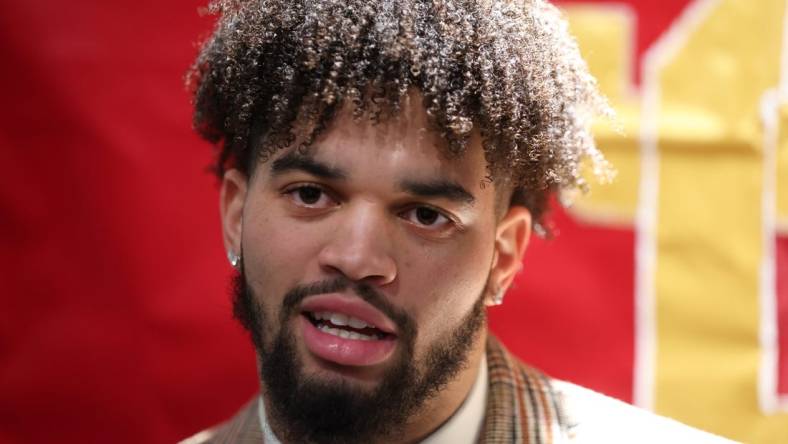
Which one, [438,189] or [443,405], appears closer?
[438,189]

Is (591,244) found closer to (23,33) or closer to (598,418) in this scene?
(598,418)

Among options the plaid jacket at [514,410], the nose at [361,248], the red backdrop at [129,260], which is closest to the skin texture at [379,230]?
the nose at [361,248]

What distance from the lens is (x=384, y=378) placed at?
1.37 meters

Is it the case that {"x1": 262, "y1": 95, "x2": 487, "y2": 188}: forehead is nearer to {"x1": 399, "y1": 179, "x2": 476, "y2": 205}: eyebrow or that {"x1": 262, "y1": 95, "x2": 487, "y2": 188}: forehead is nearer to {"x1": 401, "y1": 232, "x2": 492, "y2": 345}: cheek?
{"x1": 399, "y1": 179, "x2": 476, "y2": 205}: eyebrow

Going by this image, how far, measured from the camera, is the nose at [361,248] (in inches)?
50.9

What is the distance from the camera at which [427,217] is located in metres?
1.38

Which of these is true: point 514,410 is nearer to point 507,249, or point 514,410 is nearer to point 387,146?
point 507,249

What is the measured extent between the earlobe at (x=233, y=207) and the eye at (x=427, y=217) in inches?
13.3

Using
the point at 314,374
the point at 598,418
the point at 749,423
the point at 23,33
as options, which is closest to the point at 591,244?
the point at 749,423

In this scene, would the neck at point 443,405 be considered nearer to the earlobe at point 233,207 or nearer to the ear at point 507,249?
the ear at point 507,249

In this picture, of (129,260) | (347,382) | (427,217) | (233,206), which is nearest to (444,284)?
(427,217)

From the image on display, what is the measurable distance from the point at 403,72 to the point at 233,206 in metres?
0.44

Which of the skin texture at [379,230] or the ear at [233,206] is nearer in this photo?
the skin texture at [379,230]

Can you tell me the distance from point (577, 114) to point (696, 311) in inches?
28.4
